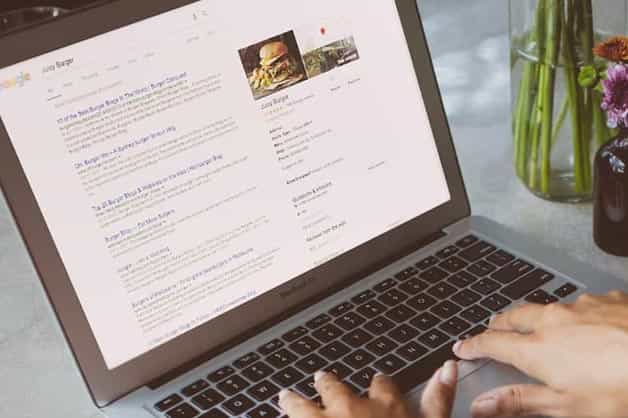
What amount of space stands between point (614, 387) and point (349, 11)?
0.43 metres

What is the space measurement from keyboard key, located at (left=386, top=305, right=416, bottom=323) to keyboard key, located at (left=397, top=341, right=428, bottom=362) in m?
0.04

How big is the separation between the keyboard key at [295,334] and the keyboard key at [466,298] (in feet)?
0.48

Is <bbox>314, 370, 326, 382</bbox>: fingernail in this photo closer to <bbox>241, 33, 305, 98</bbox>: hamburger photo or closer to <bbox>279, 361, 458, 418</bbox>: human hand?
<bbox>279, 361, 458, 418</bbox>: human hand

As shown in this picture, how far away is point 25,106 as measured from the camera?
84 cm

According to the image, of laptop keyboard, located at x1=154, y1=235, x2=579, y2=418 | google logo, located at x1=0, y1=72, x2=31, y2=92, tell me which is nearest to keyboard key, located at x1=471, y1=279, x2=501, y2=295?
laptop keyboard, located at x1=154, y1=235, x2=579, y2=418

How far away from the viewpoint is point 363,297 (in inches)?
39.4

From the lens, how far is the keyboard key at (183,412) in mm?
875

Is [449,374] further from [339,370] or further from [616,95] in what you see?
[616,95]

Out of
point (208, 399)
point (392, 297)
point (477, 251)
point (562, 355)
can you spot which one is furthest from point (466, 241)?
point (208, 399)

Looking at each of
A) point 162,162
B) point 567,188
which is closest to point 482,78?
point 567,188

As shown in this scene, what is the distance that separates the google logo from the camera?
834mm

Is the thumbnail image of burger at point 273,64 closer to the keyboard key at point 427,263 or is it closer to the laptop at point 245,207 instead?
the laptop at point 245,207

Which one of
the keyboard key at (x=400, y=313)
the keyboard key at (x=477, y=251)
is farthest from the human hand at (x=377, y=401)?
the keyboard key at (x=477, y=251)

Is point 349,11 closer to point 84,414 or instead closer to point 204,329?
point 204,329
